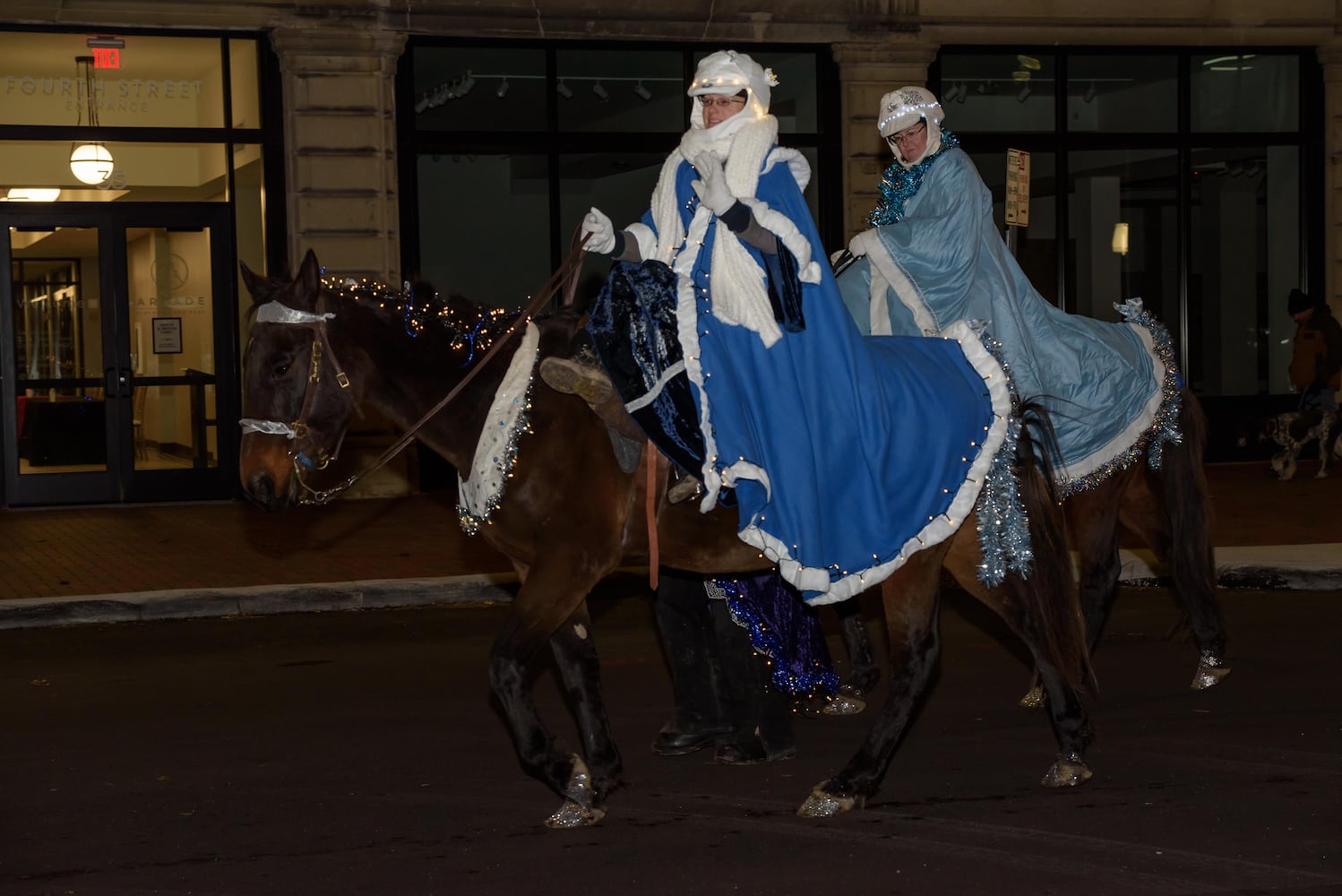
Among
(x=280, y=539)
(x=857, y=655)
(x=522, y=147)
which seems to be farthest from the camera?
(x=522, y=147)

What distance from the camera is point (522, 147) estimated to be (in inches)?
696

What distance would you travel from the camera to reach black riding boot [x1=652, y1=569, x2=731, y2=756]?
7.02 metres

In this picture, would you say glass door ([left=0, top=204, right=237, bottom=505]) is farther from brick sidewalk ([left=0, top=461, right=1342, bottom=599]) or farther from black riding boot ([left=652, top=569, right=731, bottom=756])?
black riding boot ([left=652, top=569, right=731, bottom=756])

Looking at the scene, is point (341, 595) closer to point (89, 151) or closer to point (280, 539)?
point (280, 539)

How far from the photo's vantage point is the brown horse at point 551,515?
5.88 m

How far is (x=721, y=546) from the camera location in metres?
6.18

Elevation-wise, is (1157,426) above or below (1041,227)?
below

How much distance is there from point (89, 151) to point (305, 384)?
11.8 meters

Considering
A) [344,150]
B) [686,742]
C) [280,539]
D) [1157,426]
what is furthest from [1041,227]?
[686,742]

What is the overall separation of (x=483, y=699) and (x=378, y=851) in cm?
254

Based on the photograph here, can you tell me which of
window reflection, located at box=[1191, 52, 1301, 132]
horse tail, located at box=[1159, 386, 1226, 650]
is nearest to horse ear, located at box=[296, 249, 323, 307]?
horse tail, located at box=[1159, 386, 1226, 650]

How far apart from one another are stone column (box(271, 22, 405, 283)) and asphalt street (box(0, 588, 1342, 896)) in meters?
7.65

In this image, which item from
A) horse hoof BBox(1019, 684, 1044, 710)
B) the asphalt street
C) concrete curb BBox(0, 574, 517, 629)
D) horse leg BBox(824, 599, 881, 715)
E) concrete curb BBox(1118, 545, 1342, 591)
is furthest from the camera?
concrete curb BBox(1118, 545, 1342, 591)

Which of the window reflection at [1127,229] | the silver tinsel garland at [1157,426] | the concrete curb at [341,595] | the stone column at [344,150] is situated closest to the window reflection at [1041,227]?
the window reflection at [1127,229]
